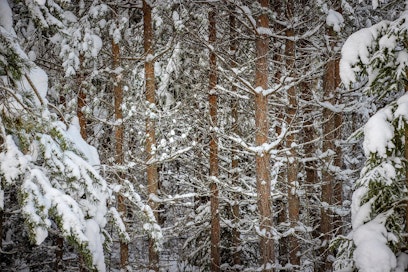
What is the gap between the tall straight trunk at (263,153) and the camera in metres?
9.34

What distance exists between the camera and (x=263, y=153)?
364 inches

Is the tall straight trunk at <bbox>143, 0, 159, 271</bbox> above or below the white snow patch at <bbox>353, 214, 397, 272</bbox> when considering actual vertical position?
above

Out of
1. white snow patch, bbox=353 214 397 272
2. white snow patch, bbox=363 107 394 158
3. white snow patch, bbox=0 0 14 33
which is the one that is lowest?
white snow patch, bbox=353 214 397 272

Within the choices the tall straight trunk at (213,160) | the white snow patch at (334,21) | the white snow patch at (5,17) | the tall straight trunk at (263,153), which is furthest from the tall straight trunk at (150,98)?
the white snow patch at (5,17)

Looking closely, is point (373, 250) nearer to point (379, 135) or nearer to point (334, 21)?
point (379, 135)

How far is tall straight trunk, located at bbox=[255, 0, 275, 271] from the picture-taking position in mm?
9336

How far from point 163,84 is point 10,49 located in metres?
9.44

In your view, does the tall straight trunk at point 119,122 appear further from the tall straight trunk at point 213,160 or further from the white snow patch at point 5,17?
the white snow patch at point 5,17

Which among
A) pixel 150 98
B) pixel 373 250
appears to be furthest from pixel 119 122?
pixel 373 250

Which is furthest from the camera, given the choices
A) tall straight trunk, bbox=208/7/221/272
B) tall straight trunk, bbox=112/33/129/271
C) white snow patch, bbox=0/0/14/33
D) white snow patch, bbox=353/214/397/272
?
tall straight trunk, bbox=208/7/221/272

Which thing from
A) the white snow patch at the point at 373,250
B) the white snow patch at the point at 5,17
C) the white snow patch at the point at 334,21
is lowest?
the white snow patch at the point at 373,250

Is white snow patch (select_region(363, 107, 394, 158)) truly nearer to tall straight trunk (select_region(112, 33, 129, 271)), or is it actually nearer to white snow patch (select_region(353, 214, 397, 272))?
white snow patch (select_region(353, 214, 397, 272))

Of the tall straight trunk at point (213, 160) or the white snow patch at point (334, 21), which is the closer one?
the white snow patch at point (334, 21)

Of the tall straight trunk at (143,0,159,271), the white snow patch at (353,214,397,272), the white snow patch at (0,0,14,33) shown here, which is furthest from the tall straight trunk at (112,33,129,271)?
the white snow patch at (353,214,397,272)
